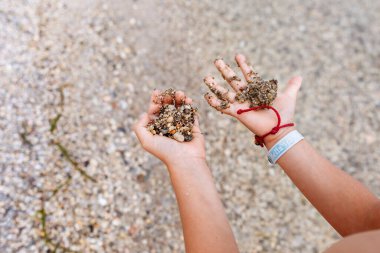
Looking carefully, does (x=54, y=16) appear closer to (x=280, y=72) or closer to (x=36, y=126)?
(x=36, y=126)

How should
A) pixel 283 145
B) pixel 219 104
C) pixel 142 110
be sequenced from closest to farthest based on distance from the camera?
pixel 283 145, pixel 219 104, pixel 142 110

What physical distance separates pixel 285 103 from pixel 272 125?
18 cm

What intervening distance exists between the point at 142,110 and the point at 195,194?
6.41 feet

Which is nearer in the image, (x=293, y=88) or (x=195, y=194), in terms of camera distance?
(x=195, y=194)

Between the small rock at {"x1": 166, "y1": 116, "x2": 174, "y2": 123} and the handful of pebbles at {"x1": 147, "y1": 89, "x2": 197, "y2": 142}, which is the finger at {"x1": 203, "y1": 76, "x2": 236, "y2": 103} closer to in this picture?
the handful of pebbles at {"x1": 147, "y1": 89, "x2": 197, "y2": 142}

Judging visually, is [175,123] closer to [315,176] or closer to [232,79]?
[232,79]

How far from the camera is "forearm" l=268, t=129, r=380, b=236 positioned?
2225 mm

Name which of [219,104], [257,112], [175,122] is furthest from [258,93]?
[175,122]

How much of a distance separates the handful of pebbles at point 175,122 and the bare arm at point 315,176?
15cm

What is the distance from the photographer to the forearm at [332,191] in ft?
7.30

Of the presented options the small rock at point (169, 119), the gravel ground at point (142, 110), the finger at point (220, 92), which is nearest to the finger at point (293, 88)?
the finger at point (220, 92)

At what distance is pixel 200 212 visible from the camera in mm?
2049

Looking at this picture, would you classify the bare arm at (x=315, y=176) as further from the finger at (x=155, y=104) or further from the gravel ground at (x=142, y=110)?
the gravel ground at (x=142, y=110)

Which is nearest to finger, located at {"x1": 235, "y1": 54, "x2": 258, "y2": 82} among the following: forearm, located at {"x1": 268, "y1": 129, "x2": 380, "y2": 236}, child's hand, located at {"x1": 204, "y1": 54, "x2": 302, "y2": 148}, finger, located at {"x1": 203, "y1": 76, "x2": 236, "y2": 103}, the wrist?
child's hand, located at {"x1": 204, "y1": 54, "x2": 302, "y2": 148}
